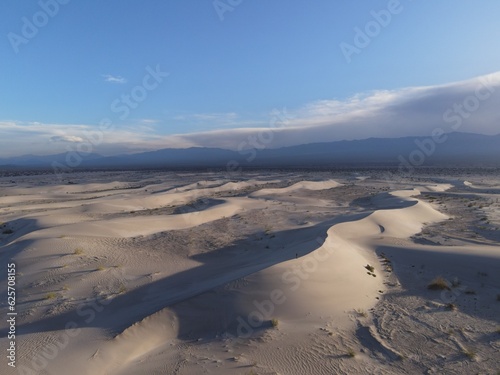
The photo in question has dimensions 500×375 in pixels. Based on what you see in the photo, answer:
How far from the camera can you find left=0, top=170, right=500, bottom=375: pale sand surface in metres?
5.38

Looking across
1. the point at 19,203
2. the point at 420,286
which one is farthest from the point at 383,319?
the point at 19,203

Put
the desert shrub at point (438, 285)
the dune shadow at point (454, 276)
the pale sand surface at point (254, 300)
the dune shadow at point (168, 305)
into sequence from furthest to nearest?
1. the desert shrub at point (438, 285)
2. the dune shadow at point (454, 276)
3. the dune shadow at point (168, 305)
4. the pale sand surface at point (254, 300)

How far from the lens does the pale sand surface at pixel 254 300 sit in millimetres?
5383

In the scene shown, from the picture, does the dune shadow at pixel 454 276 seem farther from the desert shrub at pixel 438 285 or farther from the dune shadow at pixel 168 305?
the dune shadow at pixel 168 305

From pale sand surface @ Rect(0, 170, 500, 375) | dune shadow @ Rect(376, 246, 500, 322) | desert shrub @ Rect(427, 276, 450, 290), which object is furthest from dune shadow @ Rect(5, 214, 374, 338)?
desert shrub @ Rect(427, 276, 450, 290)

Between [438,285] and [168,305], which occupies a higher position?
[168,305]

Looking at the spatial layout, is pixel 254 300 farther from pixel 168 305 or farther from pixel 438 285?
pixel 438 285

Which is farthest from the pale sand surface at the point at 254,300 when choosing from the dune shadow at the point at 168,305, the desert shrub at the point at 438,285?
the desert shrub at the point at 438,285

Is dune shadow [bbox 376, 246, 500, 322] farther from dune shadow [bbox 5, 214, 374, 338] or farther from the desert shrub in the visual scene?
dune shadow [bbox 5, 214, 374, 338]

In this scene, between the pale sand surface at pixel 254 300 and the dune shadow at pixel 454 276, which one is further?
the dune shadow at pixel 454 276

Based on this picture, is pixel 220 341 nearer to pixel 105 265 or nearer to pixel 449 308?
pixel 449 308

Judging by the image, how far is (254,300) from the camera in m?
7.21

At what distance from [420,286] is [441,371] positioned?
3.97 m

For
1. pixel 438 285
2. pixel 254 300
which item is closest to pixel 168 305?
pixel 254 300
